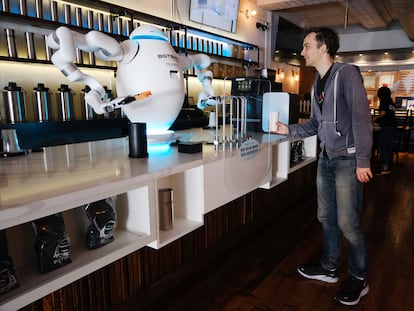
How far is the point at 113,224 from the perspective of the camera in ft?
3.73

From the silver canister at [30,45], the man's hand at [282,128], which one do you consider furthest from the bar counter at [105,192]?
the silver canister at [30,45]

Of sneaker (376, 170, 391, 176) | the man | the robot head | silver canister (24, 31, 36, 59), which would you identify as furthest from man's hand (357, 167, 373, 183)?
sneaker (376, 170, 391, 176)

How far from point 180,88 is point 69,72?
54 centimetres

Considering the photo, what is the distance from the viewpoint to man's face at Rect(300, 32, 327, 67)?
5.28ft

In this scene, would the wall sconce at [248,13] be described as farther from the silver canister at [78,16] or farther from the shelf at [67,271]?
the shelf at [67,271]

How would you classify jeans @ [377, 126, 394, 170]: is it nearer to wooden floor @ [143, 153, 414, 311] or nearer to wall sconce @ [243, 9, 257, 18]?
wooden floor @ [143, 153, 414, 311]

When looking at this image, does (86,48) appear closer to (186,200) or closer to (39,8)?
(186,200)

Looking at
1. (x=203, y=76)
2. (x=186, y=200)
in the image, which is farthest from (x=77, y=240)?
(x=203, y=76)

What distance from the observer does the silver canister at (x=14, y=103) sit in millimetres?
2500

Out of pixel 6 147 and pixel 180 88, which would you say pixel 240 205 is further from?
pixel 6 147

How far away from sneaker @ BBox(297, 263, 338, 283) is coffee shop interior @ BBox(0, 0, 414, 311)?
0.18ft

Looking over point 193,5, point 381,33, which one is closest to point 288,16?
point 381,33

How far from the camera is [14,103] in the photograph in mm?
2535

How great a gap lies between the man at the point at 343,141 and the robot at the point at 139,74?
0.74m
